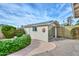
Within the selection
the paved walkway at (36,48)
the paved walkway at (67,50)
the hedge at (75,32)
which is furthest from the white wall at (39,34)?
the hedge at (75,32)

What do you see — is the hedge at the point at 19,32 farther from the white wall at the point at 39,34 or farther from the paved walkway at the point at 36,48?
the paved walkway at the point at 36,48

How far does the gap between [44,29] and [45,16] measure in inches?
5.7

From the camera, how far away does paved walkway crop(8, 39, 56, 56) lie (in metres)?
1.78

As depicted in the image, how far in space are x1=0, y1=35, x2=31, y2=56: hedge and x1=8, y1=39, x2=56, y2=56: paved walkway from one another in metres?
0.04

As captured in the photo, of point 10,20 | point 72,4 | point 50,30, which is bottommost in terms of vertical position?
point 50,30

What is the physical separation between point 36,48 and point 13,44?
257 mm

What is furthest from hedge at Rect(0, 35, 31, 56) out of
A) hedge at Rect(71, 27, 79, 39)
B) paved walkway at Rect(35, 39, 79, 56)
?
hedge at Rect(71, 27, 79, 39)

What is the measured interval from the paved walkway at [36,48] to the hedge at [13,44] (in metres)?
0.04

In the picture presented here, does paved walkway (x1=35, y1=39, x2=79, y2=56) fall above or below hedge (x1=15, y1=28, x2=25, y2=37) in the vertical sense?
below

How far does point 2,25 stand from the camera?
1796mm

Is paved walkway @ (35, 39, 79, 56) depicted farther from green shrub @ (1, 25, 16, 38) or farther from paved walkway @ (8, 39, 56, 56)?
green shrub @ (1, 25, 16, 38)

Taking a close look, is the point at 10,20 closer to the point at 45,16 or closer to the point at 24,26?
the point at 24,26

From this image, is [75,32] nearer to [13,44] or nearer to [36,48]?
[36,48]

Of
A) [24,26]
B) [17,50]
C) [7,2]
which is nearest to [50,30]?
[24,26]
